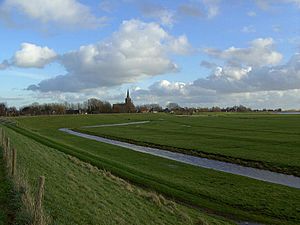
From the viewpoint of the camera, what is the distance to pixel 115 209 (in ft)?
54.4

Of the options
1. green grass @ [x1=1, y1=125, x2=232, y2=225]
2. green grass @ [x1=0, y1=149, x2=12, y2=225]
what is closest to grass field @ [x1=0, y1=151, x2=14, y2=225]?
green grass @ [x1=0, y1=149, x2=12, y2=225]

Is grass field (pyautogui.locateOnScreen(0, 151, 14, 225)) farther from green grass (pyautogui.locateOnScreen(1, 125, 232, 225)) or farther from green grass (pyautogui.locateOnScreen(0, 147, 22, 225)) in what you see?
green grass (pyautogui.locateOnScreen(1, 125, 232, 225))

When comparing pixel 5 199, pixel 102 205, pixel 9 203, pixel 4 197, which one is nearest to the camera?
pixel 9 203

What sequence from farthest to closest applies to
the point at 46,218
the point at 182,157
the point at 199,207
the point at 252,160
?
the point at 182,157 → the point at 252,160 → the point at 199,207 → the point at 46,218

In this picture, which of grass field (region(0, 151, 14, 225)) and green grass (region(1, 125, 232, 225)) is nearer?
grass field (region(0, 151, 14, 225))

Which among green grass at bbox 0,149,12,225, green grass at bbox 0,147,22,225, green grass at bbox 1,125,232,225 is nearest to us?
green grass at bbox 0,147,22,225

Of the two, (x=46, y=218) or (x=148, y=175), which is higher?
(x=46, y=218)

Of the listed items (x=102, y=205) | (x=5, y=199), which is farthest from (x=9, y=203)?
(x=102, y=205)

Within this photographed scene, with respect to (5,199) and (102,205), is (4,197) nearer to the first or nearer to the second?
(5,199)

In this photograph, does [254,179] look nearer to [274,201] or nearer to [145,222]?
[274,201]

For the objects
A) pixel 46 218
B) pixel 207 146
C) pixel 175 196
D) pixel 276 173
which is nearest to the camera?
pixel 46 218

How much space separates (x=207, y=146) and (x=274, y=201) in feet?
106

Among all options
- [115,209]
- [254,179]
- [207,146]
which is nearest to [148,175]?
[254,179]

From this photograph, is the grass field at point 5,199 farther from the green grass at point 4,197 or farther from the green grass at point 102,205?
the green grass at point 102,205
